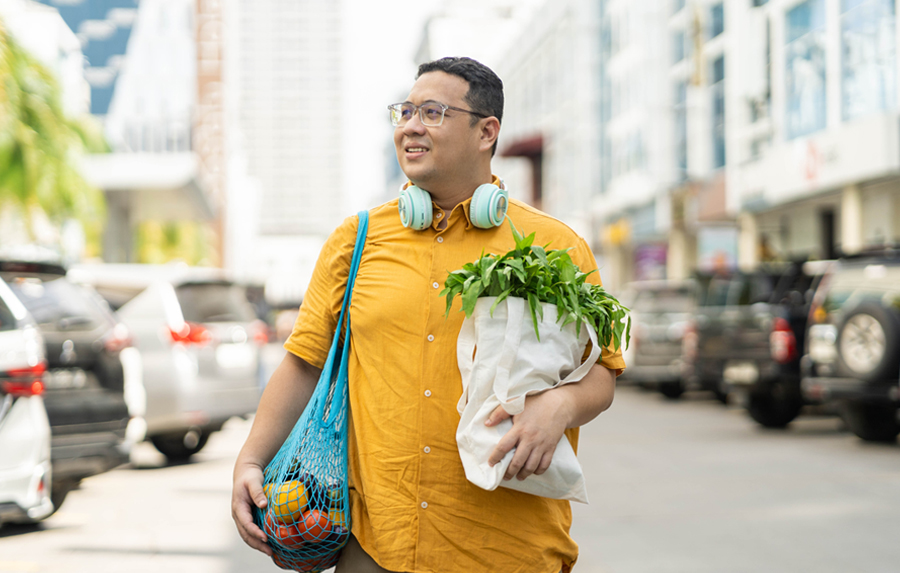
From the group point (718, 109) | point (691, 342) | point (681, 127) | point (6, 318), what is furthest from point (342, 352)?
point (681, 127)

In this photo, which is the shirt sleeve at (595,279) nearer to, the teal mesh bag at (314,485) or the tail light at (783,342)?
the teal mesh bag at (314,485)

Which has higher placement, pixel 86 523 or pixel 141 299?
pixel 141 299

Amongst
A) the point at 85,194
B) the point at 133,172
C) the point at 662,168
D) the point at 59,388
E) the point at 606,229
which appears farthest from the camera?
the point at 606,229

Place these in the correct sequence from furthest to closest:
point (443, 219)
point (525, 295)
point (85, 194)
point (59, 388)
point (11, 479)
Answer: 1. point (85, 194)
2. point (59, 388)
3. point (11, 479)
4. point (443, 219)
5. point (525, 295)

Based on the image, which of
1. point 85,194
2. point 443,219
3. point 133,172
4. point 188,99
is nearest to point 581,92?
point 133,172

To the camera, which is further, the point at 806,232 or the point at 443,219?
the point at 806,232

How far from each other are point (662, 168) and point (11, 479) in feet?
104

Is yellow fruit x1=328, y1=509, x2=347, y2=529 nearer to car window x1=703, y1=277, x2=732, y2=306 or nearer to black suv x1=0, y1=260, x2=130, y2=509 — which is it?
black suv x1=0, y1=260, x2=130, y2=509

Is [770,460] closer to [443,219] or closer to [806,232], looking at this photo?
[443,219]

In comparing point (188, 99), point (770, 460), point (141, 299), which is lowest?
point (770, 460)

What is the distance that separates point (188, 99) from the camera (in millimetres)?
94938

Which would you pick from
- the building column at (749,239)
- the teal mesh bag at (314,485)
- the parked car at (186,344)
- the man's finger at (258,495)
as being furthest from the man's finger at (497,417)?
the building column at (749,239)

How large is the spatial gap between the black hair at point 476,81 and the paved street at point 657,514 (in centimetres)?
378

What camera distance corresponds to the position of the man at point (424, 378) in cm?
231
